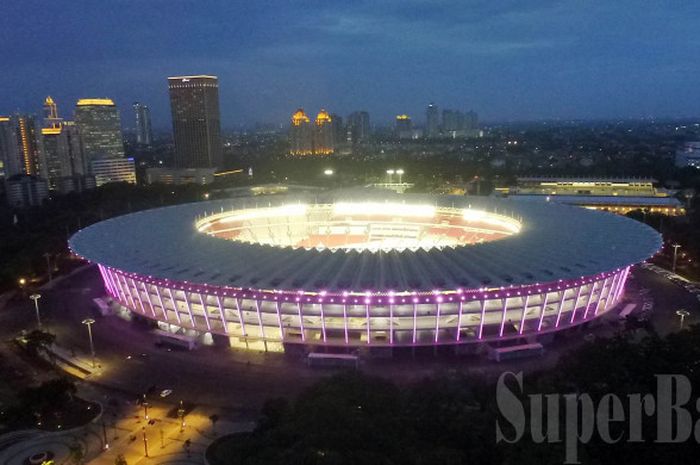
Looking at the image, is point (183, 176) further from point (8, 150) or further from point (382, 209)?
point (382, 209)

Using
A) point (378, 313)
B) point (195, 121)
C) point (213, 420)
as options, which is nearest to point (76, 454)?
point (213, 420)

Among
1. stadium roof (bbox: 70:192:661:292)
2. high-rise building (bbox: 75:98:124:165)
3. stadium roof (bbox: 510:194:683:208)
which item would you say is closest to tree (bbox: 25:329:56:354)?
stadium roof (bbox: 70:192:661:292)

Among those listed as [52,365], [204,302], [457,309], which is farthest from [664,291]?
[52,365]

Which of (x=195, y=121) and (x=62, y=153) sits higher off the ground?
(x=195, y=121)

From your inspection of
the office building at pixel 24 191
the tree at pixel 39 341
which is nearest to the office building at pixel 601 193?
the tree at pixel 39 341

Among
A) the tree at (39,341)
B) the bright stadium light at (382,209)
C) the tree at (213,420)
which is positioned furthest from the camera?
the bright stadium light at (382,209)

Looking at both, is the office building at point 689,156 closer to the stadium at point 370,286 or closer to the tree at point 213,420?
the stadium at point 370,286

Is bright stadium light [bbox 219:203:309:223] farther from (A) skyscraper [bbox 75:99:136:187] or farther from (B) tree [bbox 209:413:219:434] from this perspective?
(A) skyscraper [bbox 75:99:136:187]
